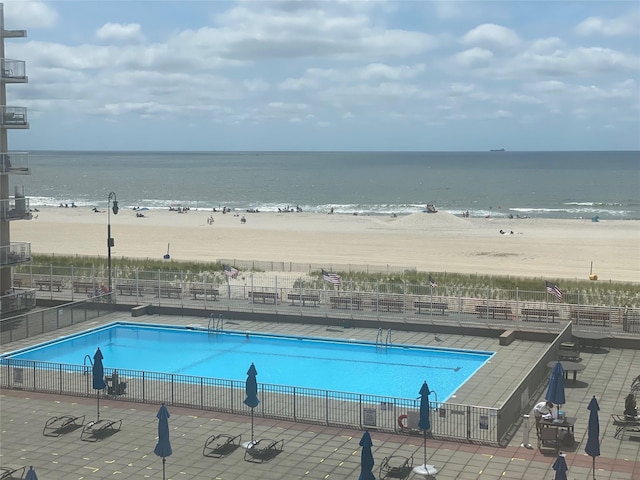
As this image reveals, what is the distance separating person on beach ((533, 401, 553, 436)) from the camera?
1970 cm

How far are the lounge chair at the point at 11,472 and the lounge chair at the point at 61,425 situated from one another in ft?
7.15

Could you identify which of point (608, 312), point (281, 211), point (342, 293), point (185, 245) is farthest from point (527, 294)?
point (281, 211)

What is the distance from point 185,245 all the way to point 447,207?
6456 cm

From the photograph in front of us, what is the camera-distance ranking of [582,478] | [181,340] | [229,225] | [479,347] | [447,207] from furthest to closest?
[447,207], [229,225], [181,340], [479,347], [582,478]

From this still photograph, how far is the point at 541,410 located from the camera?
2034 cm

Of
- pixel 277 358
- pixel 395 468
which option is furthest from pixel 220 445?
pixel 277 358

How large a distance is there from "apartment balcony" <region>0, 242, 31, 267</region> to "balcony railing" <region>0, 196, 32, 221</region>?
1355mm

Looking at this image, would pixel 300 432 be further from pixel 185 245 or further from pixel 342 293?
pixel 185 245

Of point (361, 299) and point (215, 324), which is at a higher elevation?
point (361, 299)

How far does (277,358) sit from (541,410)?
13.1 meters

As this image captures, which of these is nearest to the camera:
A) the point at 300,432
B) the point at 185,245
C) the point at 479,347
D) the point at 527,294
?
the point at 300,432

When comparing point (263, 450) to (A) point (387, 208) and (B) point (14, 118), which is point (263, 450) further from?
(A) point (387, 208)

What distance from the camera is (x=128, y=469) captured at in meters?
17.6

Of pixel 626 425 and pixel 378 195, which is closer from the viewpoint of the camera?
pixel 626 425
